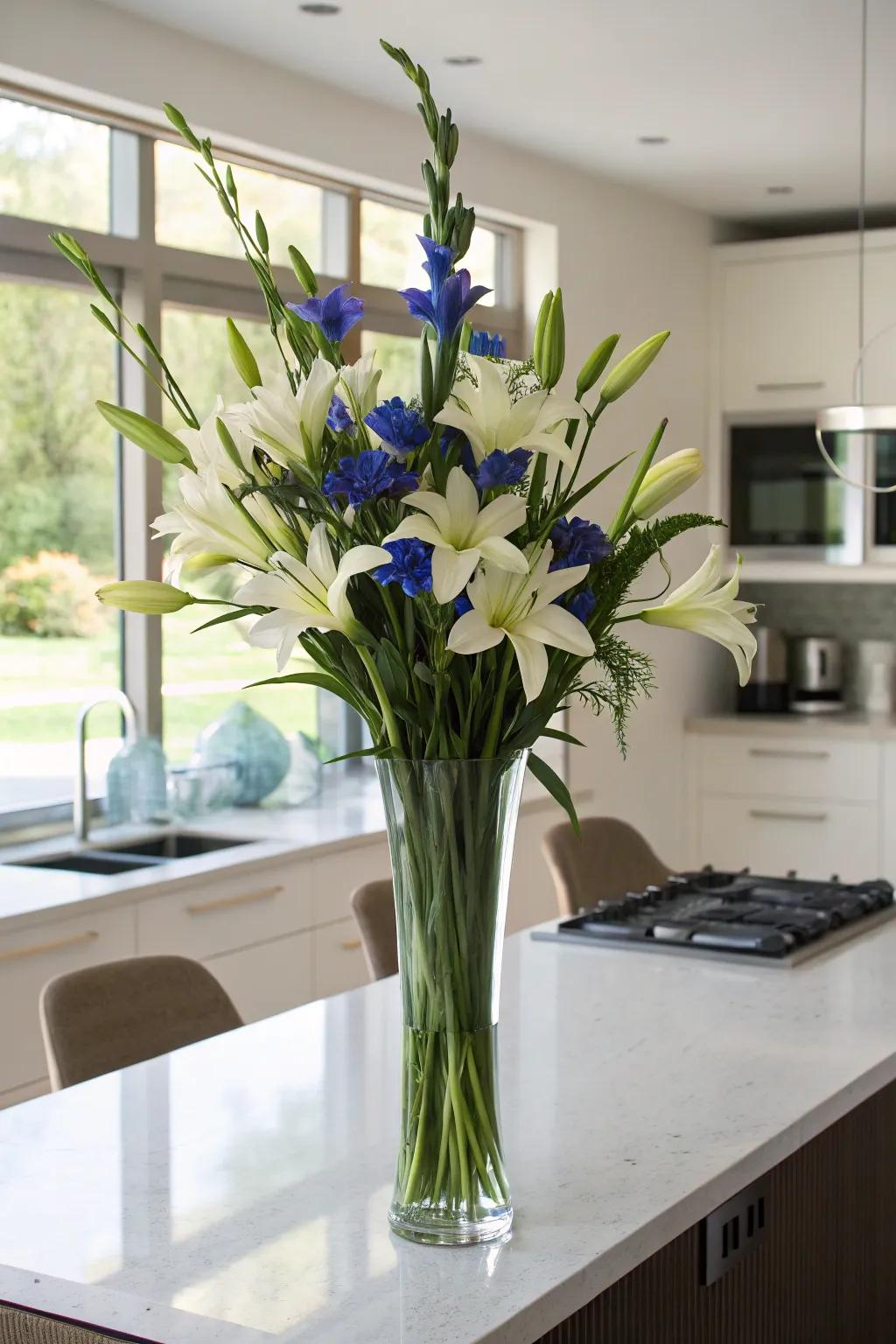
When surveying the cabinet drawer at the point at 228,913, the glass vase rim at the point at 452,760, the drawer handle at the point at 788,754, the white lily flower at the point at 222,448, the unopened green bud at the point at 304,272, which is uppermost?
the unopened green bud at the point at 304,272

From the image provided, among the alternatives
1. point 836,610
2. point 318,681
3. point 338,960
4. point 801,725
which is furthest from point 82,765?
point 836,610

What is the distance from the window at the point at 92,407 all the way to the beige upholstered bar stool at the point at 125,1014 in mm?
1671

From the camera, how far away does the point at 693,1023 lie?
2338mm

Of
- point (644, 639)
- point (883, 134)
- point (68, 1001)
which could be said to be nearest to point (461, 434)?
point (68, 1001)

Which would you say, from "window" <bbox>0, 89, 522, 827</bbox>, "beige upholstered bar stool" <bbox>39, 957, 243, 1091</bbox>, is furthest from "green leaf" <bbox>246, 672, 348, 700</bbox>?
"window" <bbox>0, 89, 522, 827</bbox>

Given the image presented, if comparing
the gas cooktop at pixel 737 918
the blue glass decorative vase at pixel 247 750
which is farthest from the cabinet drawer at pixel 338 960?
the gas cooktop at pixel 737 918

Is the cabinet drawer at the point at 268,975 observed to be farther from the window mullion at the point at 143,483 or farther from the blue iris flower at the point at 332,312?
the blue iris flower at the point at 332,312

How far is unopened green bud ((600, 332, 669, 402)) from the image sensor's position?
4.47ft

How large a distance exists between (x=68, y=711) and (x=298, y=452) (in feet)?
9.47

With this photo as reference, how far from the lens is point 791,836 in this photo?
608cm

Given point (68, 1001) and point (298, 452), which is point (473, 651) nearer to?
point (298, 452)

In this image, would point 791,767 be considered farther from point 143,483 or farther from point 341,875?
point 143,483

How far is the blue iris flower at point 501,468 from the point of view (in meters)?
1.30

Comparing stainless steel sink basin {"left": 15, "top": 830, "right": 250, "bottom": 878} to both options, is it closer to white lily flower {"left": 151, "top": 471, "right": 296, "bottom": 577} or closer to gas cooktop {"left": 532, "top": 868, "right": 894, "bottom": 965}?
gas cooktop {"left": 532, "top": 868, "right": 894, "bottom": 965}
